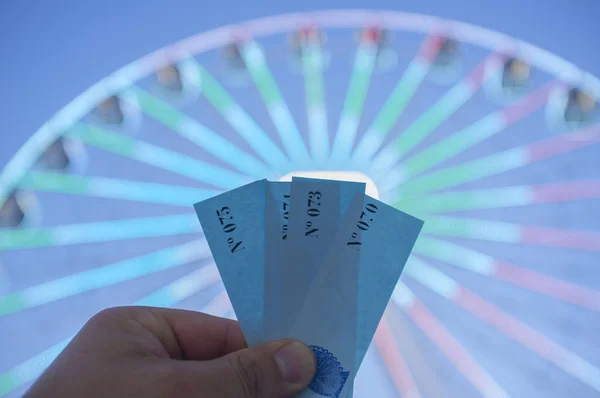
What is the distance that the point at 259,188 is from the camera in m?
1.24

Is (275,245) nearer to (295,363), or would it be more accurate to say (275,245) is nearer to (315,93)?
(295,363)

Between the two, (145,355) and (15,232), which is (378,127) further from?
(145,355)

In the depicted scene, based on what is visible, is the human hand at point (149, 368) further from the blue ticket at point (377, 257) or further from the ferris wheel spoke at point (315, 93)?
the ferris wheel spoke at point (315, 93)

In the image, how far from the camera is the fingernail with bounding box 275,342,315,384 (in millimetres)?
1115

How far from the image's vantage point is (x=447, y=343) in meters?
3.14

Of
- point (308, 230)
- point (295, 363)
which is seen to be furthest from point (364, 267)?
point (295, 363)

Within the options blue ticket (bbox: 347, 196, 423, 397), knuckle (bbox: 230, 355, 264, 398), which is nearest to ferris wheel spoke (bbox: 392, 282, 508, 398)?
blue ticket (bbox: 347, 196, 423, 397)

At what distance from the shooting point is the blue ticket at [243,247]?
4.01 feet

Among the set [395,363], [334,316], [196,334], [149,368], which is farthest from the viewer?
[395,363]

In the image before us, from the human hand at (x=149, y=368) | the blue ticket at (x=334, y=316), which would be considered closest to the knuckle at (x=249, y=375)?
the human hand at (x=149, y=368)

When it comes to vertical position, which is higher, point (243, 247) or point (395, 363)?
point (243, 247)

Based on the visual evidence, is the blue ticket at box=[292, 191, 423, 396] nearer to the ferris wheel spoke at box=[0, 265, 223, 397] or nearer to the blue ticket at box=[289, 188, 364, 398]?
the blue ticket at box=[289, 188, 364, 398]

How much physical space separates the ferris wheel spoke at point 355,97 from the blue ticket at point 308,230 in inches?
88.3

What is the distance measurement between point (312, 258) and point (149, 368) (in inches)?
15.3
